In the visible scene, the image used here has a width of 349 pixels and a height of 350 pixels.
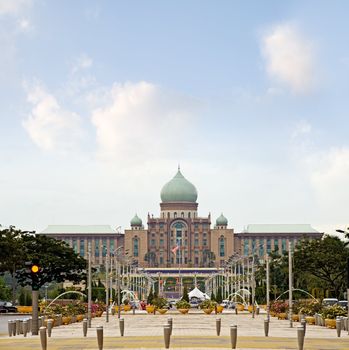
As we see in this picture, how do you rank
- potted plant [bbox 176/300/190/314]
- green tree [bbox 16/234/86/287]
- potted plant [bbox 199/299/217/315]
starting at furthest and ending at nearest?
green tree [bbox 16/234/86/287] → potted plant [bbox 199/299/217/315] → potted plant [bbox 176/300/190/314]

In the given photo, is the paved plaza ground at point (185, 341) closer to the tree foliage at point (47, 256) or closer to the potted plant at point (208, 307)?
the potted plant at point (208, 307)

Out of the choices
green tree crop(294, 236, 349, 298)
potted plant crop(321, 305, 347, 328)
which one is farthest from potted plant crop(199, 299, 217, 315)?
potted plant crop(321, 305, 347, 328)

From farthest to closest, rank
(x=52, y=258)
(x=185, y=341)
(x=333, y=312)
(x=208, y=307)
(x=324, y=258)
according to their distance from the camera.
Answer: (x=52, y=258) < (x=324, y=258) < (x=208, y=307) < (x=333, y=312) < (x=185, y=341)

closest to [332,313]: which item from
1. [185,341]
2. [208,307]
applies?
[185,341]

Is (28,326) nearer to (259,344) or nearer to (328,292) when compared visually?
(259,344)

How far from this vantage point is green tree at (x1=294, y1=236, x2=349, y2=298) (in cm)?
9381

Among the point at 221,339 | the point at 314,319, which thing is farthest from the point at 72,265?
the point at 221,339

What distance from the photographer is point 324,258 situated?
307 feet

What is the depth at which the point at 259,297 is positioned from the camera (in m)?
116

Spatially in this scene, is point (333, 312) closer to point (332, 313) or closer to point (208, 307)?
point (332, 313)

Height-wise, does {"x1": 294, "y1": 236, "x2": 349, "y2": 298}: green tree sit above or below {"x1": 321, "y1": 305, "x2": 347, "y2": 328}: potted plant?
above

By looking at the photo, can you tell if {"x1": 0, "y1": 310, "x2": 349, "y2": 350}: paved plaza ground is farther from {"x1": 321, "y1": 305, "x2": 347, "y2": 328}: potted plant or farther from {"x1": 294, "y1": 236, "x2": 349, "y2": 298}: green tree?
{"x1": 294, "y1": 236, "x2": 349, "y2": 298}: green tree

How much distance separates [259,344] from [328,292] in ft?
220

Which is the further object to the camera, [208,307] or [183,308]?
[208,307]
